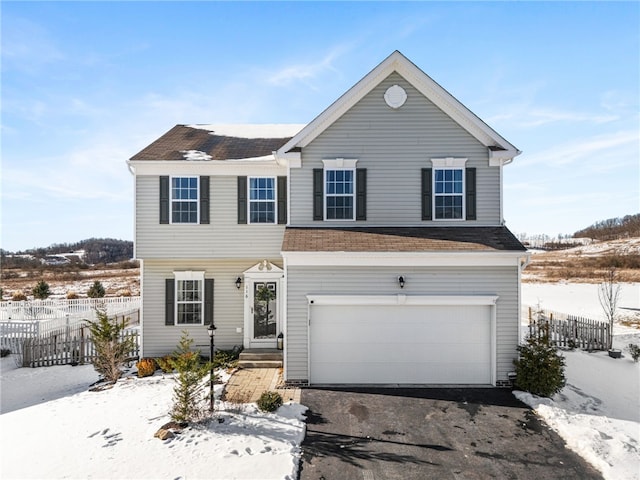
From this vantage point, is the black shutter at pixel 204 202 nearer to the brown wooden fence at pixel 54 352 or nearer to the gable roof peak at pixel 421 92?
the gable roof peak at pixel 421 92

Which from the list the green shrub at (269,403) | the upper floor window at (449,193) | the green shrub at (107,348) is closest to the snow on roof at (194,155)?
the green shrub at (107,348)

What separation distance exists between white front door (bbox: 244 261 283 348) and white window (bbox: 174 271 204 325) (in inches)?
64.6

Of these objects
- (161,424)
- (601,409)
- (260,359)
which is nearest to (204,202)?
(260,359)

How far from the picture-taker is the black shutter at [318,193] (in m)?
10.7

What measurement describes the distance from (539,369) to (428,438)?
3.85 m

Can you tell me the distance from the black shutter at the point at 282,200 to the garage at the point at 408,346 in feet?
11.4

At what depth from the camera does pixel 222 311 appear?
12.1m

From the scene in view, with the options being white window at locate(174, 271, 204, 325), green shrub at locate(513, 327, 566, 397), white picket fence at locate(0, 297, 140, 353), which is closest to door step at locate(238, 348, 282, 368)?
white window at locate(174, 271, 204, 325)

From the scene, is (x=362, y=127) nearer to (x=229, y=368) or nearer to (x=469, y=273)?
(x=469, y=273)

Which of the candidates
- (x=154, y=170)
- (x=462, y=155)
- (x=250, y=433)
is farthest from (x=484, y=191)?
(x=154, y=170)

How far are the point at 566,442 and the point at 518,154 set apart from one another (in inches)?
299

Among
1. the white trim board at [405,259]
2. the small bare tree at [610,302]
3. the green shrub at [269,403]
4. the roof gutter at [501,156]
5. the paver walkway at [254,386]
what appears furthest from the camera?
the small bare tree at [610,302]

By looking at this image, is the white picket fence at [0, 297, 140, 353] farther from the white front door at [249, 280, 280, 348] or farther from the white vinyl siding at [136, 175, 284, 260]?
the white front door at [249, 280, 280, 348]

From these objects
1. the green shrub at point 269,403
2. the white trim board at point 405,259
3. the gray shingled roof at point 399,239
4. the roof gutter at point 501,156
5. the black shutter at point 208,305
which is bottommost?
the green shrub at point 269,403
